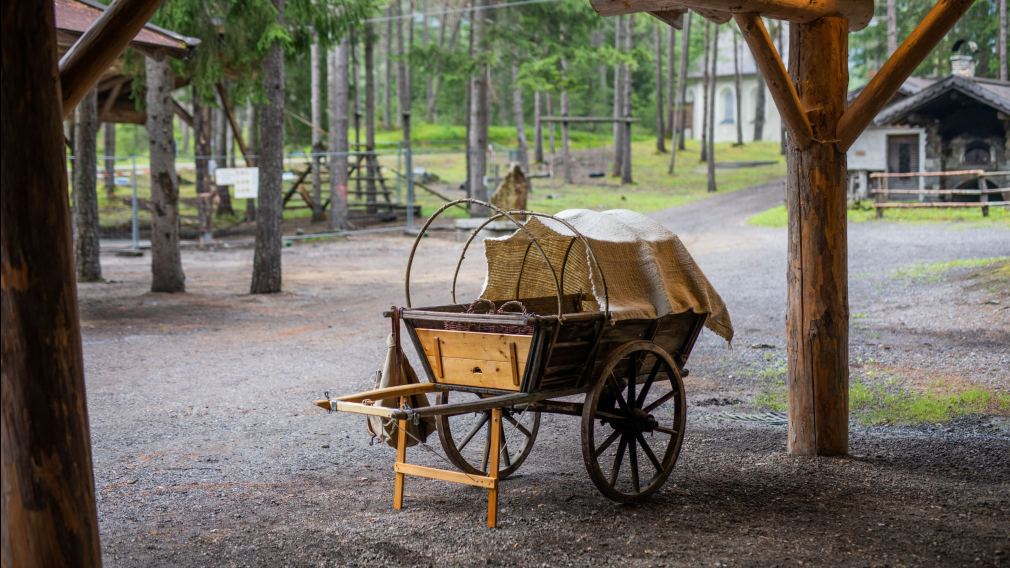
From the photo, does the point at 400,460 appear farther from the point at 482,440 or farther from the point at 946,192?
the point at 946,192

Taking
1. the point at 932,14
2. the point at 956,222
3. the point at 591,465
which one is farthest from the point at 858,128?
the point at 956,222

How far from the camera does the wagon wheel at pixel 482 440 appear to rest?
21.2 feet

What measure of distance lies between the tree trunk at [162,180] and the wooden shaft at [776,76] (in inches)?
479

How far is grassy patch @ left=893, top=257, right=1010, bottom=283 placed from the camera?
16.6m

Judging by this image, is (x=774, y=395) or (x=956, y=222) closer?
(x=774, y=395)

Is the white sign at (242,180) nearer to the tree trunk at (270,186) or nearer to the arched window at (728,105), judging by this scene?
the tree trunk at (270,186)

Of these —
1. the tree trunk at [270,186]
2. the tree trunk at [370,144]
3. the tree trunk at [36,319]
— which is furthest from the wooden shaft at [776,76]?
the tree trunk at [370,144]

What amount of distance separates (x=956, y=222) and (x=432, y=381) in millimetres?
22564

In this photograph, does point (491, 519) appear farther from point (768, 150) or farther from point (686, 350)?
point (768, 150)

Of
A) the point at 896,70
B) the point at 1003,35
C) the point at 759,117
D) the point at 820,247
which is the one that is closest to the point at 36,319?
the point at 820,247

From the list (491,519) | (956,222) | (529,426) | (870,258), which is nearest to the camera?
(491,519)

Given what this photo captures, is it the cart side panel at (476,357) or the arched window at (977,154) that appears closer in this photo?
the cart side panel at (476,357)

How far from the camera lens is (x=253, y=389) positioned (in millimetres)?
9977

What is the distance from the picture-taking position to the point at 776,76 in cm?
677
